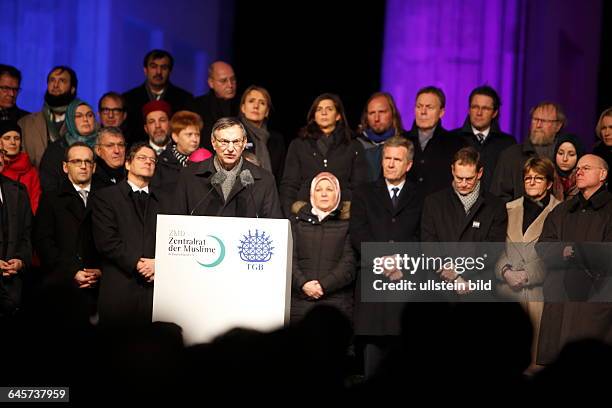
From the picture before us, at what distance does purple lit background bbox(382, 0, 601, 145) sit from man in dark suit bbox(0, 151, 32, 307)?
4.29m


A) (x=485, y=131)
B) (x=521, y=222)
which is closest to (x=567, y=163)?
(x=521, y=222)

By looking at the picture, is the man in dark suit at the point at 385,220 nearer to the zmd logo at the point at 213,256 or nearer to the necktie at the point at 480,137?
the necktie at the point at 480,137

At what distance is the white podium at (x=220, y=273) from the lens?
546cm

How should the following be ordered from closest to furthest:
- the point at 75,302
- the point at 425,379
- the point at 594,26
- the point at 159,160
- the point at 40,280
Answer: the point at 425,379 → the point at 75,302 → the point at 40,280 → the point at 159,160 → the point at 594,26

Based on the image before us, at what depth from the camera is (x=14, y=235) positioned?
22.1 ft

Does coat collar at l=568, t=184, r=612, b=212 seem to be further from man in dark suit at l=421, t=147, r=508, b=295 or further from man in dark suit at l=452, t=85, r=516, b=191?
man in dark suit at l=452, t=85, r=516, b=191

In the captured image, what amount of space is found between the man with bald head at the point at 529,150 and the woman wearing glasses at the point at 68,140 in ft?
9.92

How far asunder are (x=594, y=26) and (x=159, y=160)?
481cm

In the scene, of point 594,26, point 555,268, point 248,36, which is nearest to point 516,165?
point 555,268

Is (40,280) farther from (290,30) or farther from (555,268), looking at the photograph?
(290,30)

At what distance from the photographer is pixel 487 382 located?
11.4 feet

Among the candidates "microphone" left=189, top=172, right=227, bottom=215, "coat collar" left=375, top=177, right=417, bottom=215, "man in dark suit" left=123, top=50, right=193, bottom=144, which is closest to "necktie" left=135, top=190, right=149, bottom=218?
"microphone" left=189, top=172, right=227, bottom=215

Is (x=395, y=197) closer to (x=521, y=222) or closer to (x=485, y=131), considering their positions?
(x=521, y=222)

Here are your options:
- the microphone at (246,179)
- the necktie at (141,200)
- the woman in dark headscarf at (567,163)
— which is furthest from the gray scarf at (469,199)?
the necktie at (141,200)
